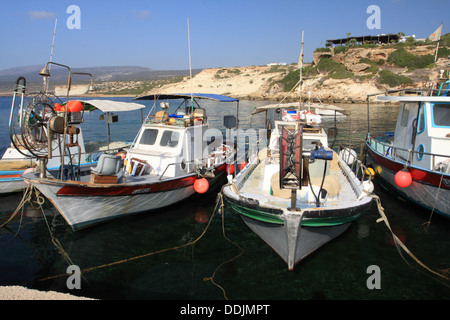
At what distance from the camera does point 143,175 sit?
11125 millimetres

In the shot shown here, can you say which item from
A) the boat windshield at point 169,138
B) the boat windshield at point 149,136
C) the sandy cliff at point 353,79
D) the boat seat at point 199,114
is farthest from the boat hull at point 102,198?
the sandy cliff at point 353,79

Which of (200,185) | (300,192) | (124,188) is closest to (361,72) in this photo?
(200,185)

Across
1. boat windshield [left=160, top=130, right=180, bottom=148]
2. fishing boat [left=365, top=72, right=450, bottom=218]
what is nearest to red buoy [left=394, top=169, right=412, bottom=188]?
fishing boat [left=365, top=72, right=450, bottom=218]

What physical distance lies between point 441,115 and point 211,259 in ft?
30.5

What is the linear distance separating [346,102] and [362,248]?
182 ft

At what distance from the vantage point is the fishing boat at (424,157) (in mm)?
9961

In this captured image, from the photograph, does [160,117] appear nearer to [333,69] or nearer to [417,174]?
[417,174]

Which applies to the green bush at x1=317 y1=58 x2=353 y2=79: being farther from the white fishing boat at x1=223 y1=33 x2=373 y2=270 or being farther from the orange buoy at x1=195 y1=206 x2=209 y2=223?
the white fishing boat at x1=223 y1=33 x2=373 y2=270

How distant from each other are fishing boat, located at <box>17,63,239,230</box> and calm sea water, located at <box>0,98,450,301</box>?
658 millimetres

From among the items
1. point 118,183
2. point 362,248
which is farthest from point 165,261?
point 362,248

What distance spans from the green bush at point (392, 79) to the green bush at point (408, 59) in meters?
5.38
